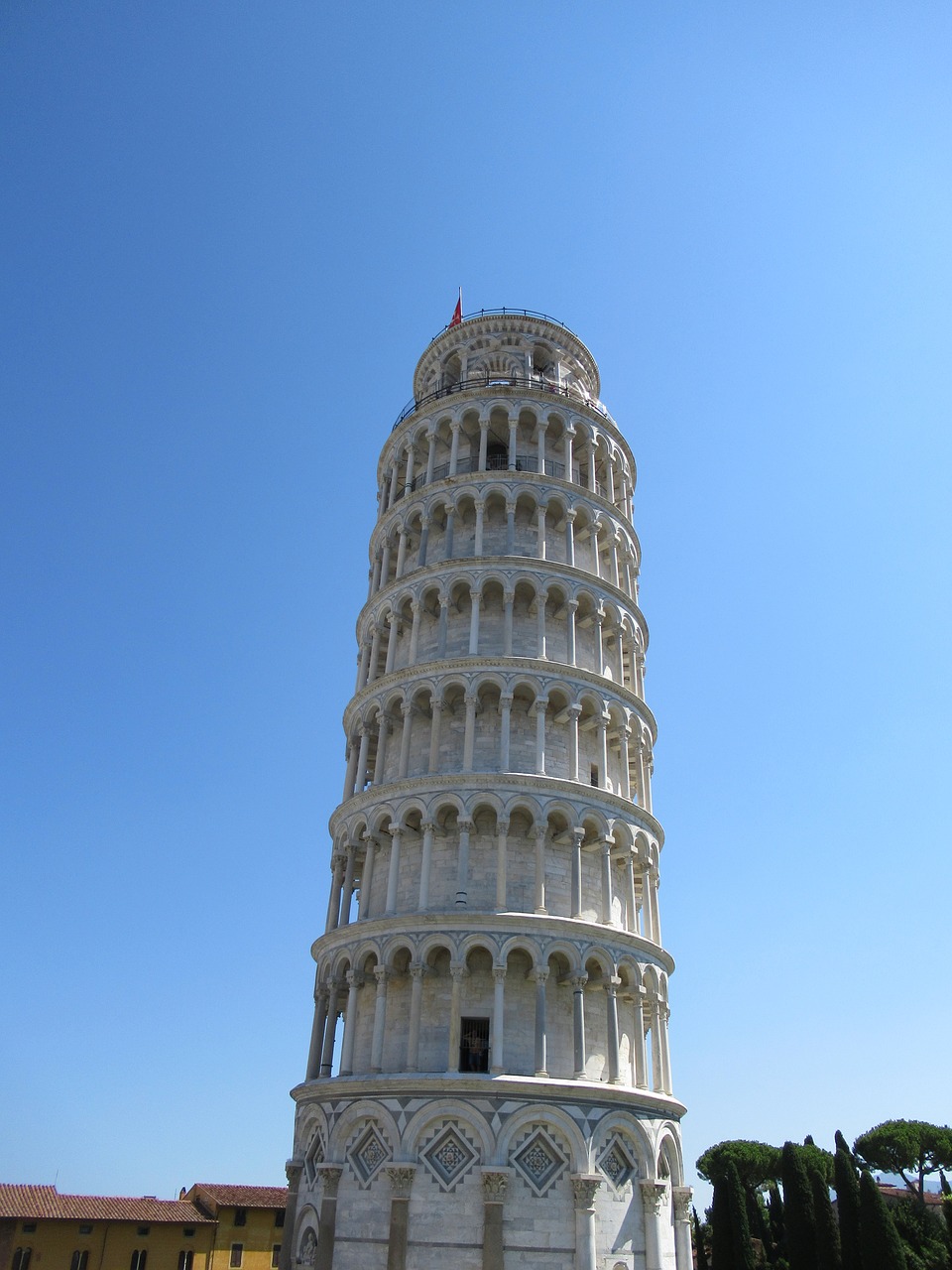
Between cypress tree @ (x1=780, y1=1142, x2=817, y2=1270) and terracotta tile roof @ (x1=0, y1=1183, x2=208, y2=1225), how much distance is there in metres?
34.6

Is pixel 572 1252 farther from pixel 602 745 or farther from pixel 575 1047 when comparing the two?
pixel 602 745

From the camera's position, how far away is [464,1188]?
23141mm

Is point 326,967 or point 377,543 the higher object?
point 377,543

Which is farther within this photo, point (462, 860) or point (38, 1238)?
point (38, 1238)

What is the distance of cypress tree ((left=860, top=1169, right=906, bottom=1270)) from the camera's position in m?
33.9

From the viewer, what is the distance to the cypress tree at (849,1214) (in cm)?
3519

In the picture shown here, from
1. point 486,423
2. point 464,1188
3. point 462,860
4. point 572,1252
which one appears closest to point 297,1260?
point 464,1188

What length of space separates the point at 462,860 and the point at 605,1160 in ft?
28.1

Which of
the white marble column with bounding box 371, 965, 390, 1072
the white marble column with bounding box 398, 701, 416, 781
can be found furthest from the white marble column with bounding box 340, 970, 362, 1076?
the white marble column with bounding box 398, 701, 416, 781

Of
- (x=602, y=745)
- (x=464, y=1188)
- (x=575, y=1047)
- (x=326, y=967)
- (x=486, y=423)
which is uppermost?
(x=486, y=423)

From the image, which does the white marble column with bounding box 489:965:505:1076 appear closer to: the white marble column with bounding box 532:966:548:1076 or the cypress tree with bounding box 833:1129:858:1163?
the white marble column with bounding box 532:966:548:1076

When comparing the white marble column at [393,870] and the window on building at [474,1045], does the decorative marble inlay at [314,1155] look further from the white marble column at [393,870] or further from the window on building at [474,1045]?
the white marble column at [393,870]

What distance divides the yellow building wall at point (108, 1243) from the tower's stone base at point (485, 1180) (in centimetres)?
3534

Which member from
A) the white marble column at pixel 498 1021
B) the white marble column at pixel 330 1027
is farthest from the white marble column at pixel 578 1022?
the white marble column at pixel 330 1027
